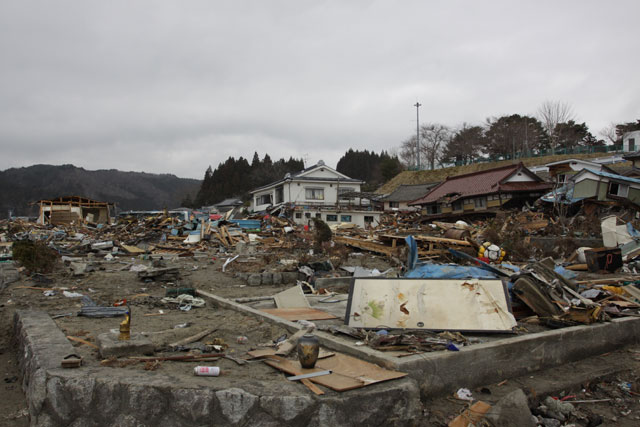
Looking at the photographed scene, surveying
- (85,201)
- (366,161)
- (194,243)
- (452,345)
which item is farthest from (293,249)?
(366,161)

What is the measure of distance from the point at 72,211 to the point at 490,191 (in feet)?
111

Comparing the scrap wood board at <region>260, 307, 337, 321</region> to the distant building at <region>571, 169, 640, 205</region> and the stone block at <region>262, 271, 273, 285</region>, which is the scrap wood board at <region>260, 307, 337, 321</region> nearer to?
the stone block at <region>262, 271, 273, 285</region>

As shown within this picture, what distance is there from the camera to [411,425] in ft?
10.9

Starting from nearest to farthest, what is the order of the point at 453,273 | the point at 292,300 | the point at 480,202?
the point at 453,273
the point at 292,300
the point at 480,202

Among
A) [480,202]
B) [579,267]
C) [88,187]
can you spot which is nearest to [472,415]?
[579,267]

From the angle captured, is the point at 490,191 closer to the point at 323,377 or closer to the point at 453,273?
the point at 453,273

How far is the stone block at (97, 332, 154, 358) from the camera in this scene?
3.85m

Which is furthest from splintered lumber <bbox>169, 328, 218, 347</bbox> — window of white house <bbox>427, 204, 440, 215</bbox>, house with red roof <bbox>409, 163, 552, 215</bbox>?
window of white house <bbox>427, 204, 440, 215</bbox>

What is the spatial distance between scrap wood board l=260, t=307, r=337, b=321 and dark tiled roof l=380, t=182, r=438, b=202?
113 feet

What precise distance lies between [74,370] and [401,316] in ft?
10.7

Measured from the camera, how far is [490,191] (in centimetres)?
2598

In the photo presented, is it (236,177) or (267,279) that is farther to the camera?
(236,177)

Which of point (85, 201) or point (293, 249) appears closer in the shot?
point (293, 249)

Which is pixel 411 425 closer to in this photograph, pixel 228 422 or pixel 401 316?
pixel 228 422
